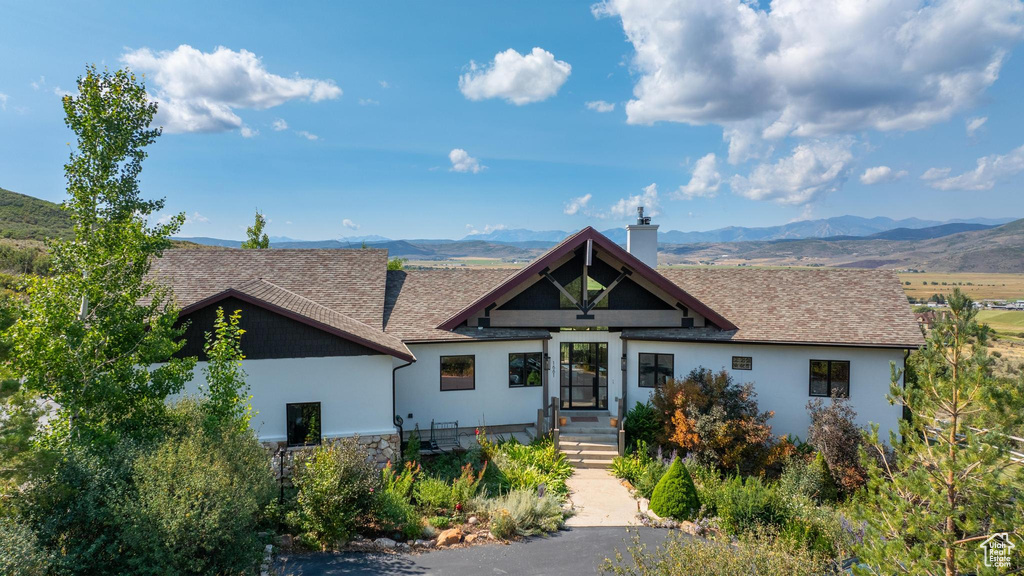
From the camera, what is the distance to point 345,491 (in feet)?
35.8

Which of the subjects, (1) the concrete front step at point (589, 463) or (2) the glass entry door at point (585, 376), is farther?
(2) the glass entry door at point (585, 376)

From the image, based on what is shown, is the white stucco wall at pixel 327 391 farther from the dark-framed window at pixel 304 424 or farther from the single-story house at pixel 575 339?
the dark-framed window at pixel 304 424

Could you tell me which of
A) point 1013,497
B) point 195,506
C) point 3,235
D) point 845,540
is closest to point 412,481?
point 195,506

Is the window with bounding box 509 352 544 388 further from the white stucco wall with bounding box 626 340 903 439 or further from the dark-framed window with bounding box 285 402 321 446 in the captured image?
the dark-framed window with bounding box 285 402 321 446

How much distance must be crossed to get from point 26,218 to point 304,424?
7828cm

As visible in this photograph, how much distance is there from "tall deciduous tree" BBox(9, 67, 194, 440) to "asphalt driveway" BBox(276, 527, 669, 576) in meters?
4.32

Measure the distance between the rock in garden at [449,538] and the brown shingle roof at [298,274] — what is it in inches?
306

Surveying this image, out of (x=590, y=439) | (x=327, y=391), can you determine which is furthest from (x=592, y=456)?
(x=327, y=391)

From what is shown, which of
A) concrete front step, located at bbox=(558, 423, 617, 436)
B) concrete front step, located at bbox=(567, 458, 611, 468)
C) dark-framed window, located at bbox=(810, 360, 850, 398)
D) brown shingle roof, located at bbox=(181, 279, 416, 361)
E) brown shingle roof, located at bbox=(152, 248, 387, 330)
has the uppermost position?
brown shingle roof, located at bbox=(152, 248, 387, 330)

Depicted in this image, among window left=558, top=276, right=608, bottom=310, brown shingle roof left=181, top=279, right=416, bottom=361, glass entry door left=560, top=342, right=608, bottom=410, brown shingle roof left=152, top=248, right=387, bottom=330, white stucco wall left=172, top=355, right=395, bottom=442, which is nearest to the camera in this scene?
brown shingle roof left=181, top=279, right=416, bottom=361

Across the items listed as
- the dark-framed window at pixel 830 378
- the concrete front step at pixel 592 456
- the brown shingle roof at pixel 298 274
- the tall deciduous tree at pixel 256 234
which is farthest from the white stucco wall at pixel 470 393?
the tall deciduous tree at pixel 256 234

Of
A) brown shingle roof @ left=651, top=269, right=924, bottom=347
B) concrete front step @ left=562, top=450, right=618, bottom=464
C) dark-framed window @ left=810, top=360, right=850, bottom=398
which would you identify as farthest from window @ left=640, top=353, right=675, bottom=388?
dark-framed window @ left=810, top=360, right=850, bottom=398

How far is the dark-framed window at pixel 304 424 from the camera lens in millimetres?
13961

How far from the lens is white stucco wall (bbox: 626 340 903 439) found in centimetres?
1602
